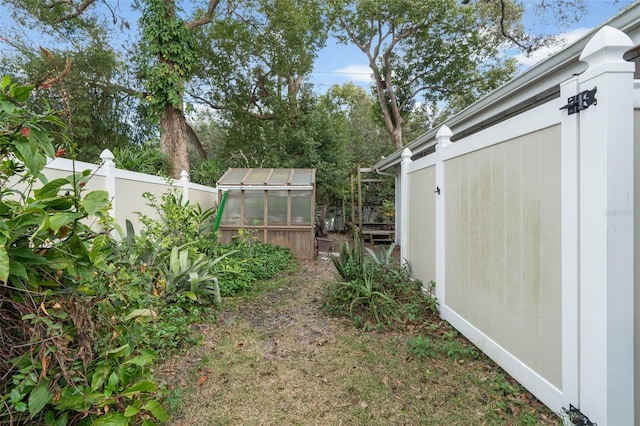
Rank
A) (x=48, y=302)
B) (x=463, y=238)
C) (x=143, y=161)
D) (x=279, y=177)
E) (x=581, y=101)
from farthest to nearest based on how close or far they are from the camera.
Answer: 1. (x=279, y=177)
2. (x=143, y=161)
3. (x=463, y=238)
4. (x=581, y=101)
5. (x=48, y=302)

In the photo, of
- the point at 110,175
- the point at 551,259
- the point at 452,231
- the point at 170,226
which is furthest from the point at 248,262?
the point at 551,259

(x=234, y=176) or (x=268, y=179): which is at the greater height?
(x=234, y=176)

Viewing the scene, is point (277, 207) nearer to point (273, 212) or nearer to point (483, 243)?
point (273, 212)

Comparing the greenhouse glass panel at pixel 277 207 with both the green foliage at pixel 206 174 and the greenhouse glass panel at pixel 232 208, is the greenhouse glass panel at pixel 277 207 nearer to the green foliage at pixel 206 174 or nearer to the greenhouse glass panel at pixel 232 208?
the greenhouse glass panel at pixel 232 208

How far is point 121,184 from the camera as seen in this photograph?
4.70 meters

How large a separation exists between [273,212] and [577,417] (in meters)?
6.42

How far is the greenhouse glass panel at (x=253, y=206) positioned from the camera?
7520 millimetres

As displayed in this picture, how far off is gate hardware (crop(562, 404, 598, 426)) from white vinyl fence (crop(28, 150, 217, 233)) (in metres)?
4.00

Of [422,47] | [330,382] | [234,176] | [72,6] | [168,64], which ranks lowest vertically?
[330,382]

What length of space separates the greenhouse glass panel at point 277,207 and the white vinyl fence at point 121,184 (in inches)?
76.1

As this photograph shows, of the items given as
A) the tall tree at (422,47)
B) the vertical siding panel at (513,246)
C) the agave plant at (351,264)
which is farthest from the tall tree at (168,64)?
the vertical siding panel at (513,246)

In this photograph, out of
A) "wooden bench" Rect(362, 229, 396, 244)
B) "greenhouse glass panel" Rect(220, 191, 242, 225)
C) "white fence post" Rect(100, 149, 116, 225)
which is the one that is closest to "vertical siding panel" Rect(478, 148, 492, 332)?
"white fence post" Rect(100, 149, 116, 225)

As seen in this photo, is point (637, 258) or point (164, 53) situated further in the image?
point (164, 53)

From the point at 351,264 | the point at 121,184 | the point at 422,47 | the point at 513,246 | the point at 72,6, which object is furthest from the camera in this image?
the point at 422,47
